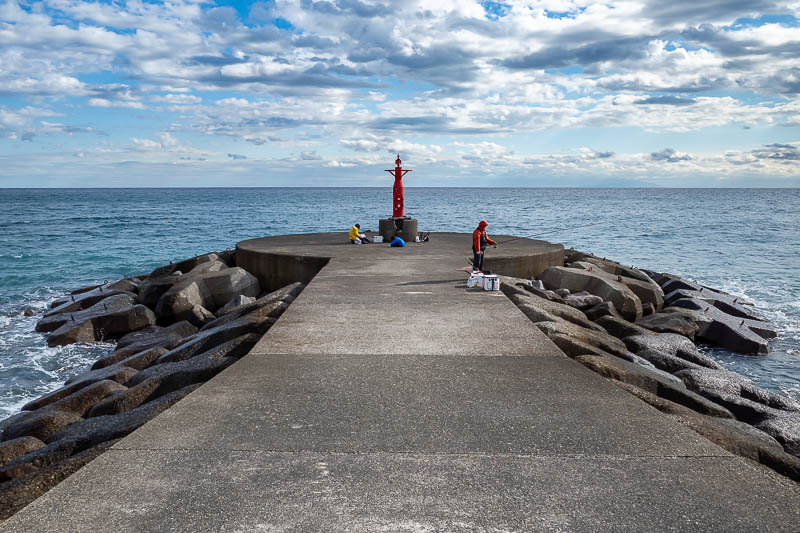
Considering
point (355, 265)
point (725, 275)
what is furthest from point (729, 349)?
point (725, 275)

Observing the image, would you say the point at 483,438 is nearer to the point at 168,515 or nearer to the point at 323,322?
the point at 168,515

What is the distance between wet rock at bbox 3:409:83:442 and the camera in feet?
17.0

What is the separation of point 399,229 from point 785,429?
1056 centimetres

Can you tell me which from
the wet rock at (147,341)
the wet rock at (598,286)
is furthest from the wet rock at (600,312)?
the wet rock at (147,341)

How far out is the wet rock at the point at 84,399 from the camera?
19.8 ft

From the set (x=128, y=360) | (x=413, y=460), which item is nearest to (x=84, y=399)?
(x=128, y=360)

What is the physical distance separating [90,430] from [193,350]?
2.67 meters

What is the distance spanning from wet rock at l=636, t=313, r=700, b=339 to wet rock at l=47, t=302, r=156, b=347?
9.22 m

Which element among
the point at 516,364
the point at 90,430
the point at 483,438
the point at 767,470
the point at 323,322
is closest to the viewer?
the point at 767,470

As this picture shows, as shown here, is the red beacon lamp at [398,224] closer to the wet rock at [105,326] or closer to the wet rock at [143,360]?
the wet rock at [105,326]

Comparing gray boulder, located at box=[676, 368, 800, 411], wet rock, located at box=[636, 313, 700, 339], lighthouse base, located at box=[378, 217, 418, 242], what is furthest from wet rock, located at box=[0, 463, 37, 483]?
lighthouse base, located at box=[378, 217, 418, 242]

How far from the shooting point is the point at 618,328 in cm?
927

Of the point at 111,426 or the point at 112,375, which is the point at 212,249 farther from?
the point at 111,426

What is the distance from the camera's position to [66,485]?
3197 mm
